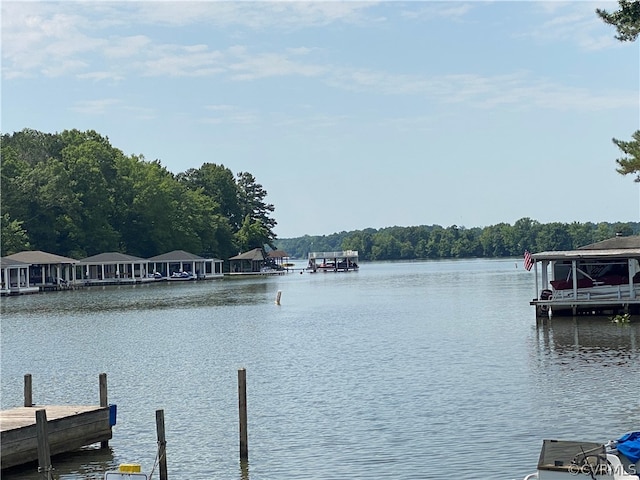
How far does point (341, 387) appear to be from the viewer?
94.8ft

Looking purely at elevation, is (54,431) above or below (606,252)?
below

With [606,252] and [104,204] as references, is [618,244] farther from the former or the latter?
[104,204]

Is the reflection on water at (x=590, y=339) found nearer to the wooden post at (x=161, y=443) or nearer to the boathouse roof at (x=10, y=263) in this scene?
the wooden post at (x=161, y=443)

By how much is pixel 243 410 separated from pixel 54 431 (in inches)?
153

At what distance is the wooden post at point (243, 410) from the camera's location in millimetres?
19234

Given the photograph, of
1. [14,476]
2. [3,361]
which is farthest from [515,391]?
[3,361]

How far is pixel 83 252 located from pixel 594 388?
332ft

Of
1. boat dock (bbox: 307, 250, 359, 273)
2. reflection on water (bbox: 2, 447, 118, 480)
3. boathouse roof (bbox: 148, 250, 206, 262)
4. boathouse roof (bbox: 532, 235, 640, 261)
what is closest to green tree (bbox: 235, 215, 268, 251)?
boat dock (bbox: 307, 250, 359, 273)

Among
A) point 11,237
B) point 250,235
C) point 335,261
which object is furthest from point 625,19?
point 335,261

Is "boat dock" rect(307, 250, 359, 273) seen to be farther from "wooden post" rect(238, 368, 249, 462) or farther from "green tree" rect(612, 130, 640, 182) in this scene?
"wooden post" rect(238, 368, 249, 462)

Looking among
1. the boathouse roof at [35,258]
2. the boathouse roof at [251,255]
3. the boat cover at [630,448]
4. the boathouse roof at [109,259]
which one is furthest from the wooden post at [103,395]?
the boathouse roof at [251,255]

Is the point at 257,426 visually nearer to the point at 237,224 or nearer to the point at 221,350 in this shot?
the point at 221,350

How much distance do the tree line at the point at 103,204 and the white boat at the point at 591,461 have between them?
9849cm

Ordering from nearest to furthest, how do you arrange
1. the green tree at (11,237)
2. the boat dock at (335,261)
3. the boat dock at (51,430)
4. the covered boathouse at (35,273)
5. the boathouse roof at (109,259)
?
the boat dock at (51,430)
the covered boathouse at (35,273)
the green tree at (11,237)
the boathouse roof at (109,259)
the boat dock at (335,261)
